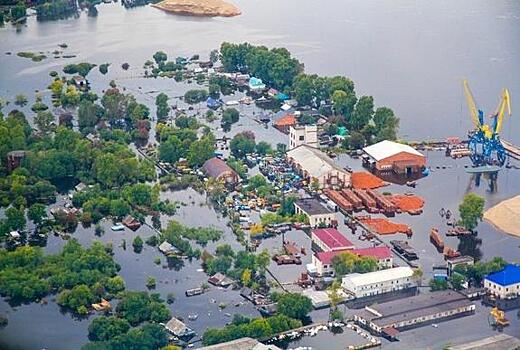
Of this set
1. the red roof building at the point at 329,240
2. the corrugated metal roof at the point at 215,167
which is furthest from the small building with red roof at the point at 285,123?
the red roof building at the point at 329,240

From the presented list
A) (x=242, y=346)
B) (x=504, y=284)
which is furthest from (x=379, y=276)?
(x=242, y=346)

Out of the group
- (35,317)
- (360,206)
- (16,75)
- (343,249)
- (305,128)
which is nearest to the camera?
(35,317)

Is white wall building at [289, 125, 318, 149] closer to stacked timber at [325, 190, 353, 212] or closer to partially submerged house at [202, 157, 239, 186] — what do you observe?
partially submerged house at [202, 157, 239, 186]

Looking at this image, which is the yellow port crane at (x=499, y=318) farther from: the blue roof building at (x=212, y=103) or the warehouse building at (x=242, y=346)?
the blue roof building at (x=212, y=103)

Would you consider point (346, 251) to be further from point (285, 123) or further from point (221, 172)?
point (285, 123)

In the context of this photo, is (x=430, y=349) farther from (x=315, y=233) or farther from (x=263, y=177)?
(x=263, y=177)

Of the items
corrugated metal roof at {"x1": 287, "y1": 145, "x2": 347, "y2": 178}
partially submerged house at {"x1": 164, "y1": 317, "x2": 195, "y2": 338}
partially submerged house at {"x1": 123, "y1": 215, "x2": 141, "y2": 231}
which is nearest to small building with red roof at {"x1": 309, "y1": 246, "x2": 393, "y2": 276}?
partially submerged house at {"x1": 164, "y1": 317, "x2": 195, "y2": 338}

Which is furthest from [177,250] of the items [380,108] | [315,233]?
[380,108]
